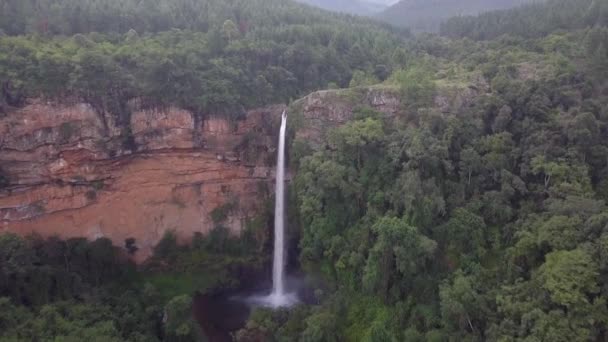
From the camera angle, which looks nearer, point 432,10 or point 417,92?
point 417,92

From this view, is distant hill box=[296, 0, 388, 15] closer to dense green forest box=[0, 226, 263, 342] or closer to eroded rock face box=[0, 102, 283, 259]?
eroded rock face box=[0, 102, 283, 259]

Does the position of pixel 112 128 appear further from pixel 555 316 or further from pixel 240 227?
pixel 555 316

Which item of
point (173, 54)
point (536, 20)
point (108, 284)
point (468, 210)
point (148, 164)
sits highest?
point (536, 20)

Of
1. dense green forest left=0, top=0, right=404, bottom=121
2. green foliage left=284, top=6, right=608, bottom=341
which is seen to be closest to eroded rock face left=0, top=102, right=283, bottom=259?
dense green forest left=0, top=0, right=404, bottom=121

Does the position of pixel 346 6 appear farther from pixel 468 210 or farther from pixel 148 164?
pixel 468 210

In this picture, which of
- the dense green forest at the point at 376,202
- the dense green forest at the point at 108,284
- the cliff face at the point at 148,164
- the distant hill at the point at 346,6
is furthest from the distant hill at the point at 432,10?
the dense green forest at the point at 108,284

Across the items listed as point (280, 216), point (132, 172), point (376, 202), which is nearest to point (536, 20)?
point (376, 202)

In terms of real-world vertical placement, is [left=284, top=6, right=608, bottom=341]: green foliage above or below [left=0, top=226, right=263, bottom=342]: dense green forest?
above
